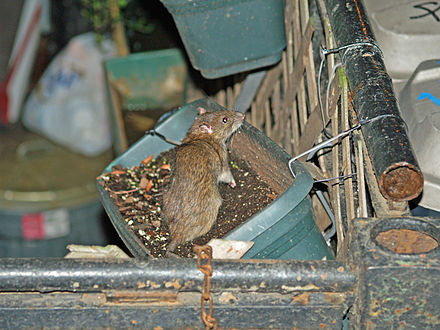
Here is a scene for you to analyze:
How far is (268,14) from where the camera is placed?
3.18 meters

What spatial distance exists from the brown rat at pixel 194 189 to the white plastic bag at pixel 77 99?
312 centimetres

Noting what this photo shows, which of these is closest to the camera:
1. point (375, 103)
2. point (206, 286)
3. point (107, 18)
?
point (206, 286)

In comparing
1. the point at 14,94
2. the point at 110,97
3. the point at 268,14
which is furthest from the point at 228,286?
the point at 14,94

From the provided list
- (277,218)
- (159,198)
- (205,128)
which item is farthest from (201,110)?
(277,218)

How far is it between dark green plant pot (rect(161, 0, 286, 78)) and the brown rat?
0.49 m

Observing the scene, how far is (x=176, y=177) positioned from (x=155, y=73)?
3.14 meters

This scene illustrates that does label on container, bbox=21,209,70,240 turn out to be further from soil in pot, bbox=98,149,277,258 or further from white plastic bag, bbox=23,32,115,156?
soil in pot, bbox=98,149,277,258

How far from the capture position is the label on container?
5.17m

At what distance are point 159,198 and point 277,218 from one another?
0.83 m

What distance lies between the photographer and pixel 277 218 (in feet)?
6.84

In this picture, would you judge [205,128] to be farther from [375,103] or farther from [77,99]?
[77,99]

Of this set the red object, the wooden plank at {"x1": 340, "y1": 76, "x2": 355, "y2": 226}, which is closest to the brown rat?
the wooden plank at {"x1": 340, "y1": 76, "x2": 355, "y2": 226}

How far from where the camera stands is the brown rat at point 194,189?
8.02ft

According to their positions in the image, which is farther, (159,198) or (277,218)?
(159,198)
